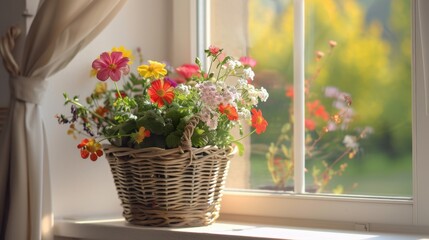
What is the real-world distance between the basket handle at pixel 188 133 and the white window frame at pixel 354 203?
0.39 metres

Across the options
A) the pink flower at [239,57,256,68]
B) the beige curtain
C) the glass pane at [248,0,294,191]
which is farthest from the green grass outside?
the beige curtain

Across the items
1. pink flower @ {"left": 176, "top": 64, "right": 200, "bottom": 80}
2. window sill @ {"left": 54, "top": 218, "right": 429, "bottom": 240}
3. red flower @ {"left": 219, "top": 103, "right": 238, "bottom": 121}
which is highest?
pink flower @ {"left": 176, "top": 64, "right": 200, "bottom": 80}

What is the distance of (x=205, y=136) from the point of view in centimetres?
197

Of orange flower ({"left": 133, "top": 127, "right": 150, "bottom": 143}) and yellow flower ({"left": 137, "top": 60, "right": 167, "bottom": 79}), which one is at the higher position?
yellow flower ({"left": 137, "top": 60, "right": 167, "bottom": 79})

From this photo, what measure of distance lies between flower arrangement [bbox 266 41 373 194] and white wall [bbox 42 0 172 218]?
1.68 feet

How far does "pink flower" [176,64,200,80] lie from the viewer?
7.20ft

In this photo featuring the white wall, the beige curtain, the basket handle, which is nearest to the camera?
the basket handle

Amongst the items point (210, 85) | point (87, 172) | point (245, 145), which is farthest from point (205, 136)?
point (87, 172)

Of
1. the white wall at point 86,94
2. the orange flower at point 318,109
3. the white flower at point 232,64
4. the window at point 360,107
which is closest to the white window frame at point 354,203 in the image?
the window at point 360,107

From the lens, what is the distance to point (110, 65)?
1.98 meters

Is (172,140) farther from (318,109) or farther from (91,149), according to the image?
(318,109)

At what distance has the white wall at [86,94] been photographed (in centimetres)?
221

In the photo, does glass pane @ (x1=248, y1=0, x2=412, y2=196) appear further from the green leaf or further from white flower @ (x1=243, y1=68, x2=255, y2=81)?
the green leaf

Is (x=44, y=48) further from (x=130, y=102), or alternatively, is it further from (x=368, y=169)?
(x=368, y=169)
